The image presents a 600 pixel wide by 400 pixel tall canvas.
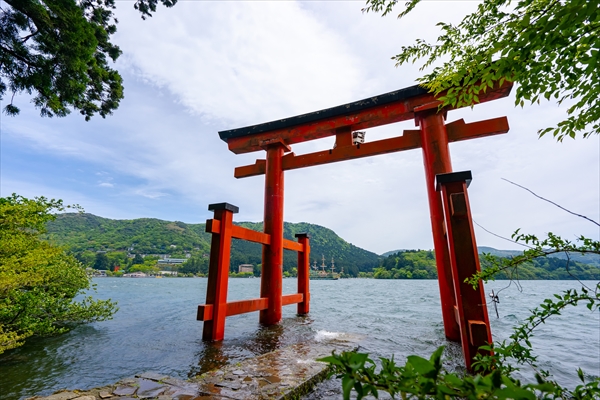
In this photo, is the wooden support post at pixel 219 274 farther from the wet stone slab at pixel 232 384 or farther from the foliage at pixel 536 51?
the foliage at pixel 536 51

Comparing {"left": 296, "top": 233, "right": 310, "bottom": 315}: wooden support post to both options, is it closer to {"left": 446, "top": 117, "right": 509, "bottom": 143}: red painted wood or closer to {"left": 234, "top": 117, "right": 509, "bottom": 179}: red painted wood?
{"left": 234, "top": 117, "right": 509, "bottom": 179}: red painted wood

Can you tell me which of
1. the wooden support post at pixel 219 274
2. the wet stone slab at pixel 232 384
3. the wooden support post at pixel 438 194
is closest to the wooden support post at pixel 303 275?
the wooden support post at pixel 219 274

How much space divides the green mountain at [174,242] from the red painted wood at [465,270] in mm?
48747

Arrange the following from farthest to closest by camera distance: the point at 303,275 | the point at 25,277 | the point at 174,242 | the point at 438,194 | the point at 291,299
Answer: the point at 174,242
the point at 303,275
the point at 291,299
the point at 438,194
the point at 25,277

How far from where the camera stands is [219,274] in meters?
4.45

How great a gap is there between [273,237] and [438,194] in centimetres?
327

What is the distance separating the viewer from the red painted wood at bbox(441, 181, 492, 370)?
8.74 ft

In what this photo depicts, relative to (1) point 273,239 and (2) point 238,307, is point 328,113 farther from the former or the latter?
(2) point 238,307

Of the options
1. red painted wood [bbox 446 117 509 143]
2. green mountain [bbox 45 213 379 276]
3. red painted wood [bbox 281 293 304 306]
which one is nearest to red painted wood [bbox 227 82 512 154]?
red painted wood [bbox 446 117 509 143]

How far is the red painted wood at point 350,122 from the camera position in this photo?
471cm

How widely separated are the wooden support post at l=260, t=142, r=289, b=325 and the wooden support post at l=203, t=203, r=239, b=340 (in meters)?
1.23

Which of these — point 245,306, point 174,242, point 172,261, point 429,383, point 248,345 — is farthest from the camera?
point 174,242

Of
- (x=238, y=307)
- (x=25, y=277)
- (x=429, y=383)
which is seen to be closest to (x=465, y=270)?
(x=429, y=383)

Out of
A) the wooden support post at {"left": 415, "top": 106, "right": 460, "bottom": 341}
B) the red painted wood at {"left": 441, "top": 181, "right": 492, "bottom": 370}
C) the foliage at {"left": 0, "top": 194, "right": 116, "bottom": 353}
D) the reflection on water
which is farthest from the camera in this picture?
the wooden support post at {"left": 415, "top": 106, "right": 460, "bottom": 341}
